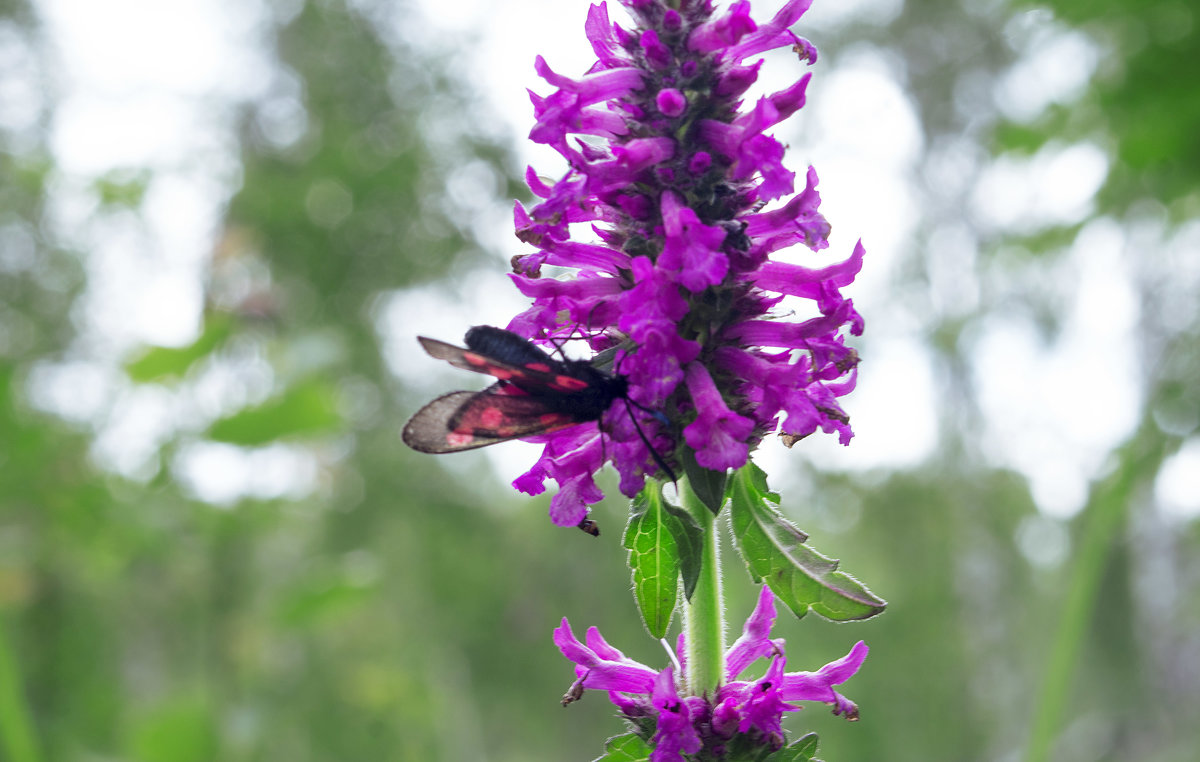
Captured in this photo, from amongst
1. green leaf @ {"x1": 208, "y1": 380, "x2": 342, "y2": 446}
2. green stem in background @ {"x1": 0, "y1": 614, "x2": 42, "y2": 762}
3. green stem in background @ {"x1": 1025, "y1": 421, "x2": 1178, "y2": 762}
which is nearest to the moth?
green stem in background @ {"x1": 1025, "y1": 421, "x2": 1178, "y2": 762}

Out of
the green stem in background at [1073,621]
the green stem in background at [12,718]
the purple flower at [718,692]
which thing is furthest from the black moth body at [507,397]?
the green stem in background at [12,718]

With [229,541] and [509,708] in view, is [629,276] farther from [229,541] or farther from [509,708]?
[509,708]

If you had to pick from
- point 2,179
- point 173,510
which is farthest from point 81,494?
point 2,179

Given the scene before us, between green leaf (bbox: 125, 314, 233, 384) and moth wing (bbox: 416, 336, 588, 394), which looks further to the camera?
green leaf (bbox: 125, 314, 233, 384)

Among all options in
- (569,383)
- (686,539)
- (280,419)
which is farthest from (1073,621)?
(280,419)

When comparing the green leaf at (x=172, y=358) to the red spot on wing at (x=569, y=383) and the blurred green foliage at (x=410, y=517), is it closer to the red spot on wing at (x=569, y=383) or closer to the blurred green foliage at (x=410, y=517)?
the blurred green foliage at (x=410, y=517)

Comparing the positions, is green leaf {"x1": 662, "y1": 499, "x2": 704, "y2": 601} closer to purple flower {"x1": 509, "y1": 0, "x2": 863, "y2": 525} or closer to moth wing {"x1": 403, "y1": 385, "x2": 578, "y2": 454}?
purple flower {"x1": 509, "y1": 0, "x2": 863, "y2": 525}
